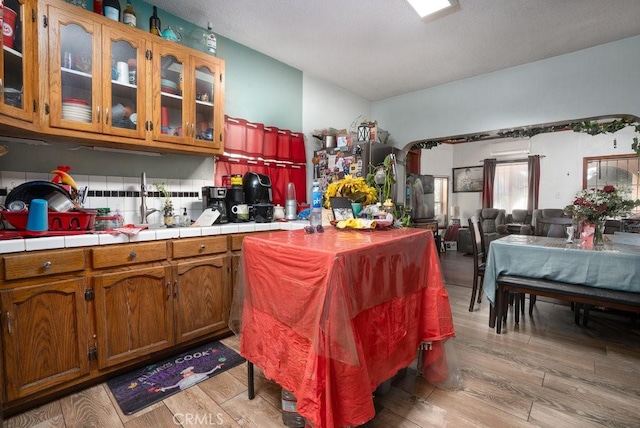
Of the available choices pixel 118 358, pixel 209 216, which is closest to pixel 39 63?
pixel 209 216

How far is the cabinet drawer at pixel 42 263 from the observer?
1.44m

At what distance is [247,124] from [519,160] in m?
7.44

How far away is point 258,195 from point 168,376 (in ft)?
5.07

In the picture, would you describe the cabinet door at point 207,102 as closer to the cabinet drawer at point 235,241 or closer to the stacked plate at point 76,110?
the stacked plate at point 76,110

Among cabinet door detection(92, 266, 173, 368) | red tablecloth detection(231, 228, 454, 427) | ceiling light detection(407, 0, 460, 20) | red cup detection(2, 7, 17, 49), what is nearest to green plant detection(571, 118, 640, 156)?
ceiling light detection(407, 0, 460, 20)

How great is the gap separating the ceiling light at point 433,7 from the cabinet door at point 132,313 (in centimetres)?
269

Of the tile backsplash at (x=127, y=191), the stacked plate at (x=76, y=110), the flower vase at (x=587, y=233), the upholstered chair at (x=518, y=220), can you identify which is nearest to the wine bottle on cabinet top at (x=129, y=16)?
the stacked plate at (x=76, y=110)

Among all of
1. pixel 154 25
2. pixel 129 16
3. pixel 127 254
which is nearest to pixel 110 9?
pixel 129 16

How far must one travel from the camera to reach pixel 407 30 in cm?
271

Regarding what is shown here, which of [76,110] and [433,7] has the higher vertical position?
[433,7]

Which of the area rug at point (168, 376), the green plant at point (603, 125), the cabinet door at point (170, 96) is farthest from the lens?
the green plant at point (603, 125)

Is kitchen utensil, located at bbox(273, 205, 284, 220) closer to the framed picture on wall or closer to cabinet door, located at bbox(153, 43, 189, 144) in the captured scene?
cabinet door, located at bbox(153, 43, 189, 144)

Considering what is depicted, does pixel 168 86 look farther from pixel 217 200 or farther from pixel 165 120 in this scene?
pixel 217 200

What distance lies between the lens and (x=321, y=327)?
41.6 inches
